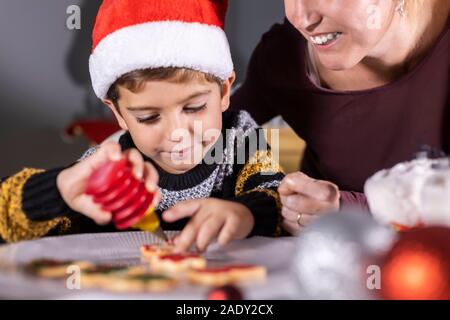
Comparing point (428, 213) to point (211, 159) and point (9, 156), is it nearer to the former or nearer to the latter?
point (211, 159)

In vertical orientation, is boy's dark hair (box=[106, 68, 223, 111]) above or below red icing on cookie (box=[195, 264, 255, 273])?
above

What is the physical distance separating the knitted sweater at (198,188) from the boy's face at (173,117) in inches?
2.3

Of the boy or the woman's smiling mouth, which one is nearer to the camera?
the boy

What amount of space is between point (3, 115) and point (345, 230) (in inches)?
48.4

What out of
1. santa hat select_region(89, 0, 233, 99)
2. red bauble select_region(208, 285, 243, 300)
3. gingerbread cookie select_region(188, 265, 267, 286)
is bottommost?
red bauble select_region(208, 285, 243, 300)

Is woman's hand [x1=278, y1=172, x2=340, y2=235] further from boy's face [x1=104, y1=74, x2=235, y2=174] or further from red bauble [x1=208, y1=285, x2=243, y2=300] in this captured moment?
red bauble [x1=208, y1=285, x2=243, y2=300]

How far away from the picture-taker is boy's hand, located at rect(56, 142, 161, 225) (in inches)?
24.8

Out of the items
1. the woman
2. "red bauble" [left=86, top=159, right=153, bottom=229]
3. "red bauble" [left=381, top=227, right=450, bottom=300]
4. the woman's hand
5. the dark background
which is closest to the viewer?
"red bauble" [left=381, top=227, right=450, bottom=300]

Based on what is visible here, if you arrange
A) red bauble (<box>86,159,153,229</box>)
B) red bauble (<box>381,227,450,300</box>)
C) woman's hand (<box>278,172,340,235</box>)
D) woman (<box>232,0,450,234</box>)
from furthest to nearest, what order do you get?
woman (<box>232,0,450,234</box>), woman's hand (<box>278,172,340,235</box>), red bauble (<box>86,159,153,229</box>), red bauble (<box>381,227,450,300</box>)

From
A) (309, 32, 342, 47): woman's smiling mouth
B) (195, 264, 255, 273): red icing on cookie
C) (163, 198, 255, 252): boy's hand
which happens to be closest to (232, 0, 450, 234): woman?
(309, 32, 342, 47): woman's smiling mouth

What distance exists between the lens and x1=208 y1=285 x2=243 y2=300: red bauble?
48 cm

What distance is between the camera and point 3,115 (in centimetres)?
154

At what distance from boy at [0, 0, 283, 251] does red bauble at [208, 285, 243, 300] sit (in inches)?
6.9
